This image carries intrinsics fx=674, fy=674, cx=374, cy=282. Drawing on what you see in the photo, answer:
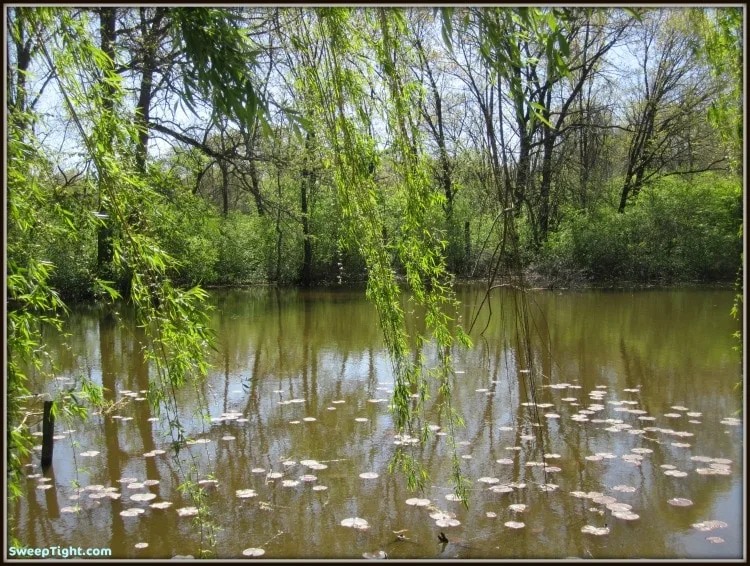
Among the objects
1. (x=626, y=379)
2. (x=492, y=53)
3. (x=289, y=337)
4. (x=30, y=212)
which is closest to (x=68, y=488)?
(x=30, y=212)

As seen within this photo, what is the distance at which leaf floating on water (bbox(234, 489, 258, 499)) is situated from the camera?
419 centimetres

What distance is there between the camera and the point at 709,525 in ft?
11.8

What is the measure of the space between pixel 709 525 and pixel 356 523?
75.0 inches

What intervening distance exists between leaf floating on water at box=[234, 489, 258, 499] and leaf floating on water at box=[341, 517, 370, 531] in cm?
71

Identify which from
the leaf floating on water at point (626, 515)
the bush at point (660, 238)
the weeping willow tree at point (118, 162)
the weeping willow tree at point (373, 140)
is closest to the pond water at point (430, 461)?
the leaf floating on water at point (626, 515)

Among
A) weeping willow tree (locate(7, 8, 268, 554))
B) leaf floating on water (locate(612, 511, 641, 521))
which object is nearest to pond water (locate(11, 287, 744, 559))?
leaf floating on water (locate(612, 511, 641, 521))

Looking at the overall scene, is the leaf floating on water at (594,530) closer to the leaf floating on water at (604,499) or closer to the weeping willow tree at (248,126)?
the leaf floating on water at (604,499)

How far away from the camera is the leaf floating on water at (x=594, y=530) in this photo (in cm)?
357

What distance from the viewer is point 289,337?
10820 mm

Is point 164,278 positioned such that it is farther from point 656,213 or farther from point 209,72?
point 656,213

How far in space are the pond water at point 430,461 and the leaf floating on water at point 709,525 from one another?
0.01 meters

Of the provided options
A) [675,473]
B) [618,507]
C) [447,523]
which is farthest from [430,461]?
[675,473]

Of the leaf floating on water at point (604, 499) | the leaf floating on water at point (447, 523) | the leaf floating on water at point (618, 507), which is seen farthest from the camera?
the leaf floating on water at point (604, 499)

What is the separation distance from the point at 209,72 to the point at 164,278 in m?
0.86
